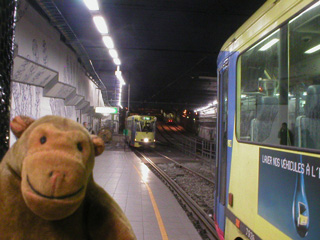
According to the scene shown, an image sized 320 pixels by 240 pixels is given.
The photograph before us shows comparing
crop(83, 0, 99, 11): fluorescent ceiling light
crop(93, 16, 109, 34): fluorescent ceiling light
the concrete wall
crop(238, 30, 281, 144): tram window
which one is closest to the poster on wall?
crop(238, 30, 281, 144): tram window

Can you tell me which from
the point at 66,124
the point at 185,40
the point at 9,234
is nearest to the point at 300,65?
the point at 66,124

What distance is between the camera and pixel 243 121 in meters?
3.33

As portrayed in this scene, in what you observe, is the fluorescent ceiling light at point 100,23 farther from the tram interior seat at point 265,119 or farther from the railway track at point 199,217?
the tram interior seat at point 265,119

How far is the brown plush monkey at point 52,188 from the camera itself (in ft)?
4.15

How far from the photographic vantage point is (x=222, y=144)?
4.33 m

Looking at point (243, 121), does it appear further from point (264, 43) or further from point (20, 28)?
point (20, 28)

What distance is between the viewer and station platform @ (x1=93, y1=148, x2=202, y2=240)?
5.73 m

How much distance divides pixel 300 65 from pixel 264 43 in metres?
0.63

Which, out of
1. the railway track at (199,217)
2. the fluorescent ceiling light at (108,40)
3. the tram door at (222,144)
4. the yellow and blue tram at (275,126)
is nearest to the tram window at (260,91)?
the yellow and blue tram at (275,126)

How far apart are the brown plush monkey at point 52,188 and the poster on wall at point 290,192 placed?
4.03ft

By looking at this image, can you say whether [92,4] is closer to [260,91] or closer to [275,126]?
[260,91]

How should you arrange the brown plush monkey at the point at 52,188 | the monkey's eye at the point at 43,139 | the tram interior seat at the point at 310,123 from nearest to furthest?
the brown plush monkey at the point at 52,188 → the monkey's eye at the point at 43,139 → the tram interior seat at the point at 310,123

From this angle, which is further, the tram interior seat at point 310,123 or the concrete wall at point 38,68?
the concrete wall at point 38,68

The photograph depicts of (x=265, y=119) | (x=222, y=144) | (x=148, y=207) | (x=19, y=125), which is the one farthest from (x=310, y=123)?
(x=148, y=207)
